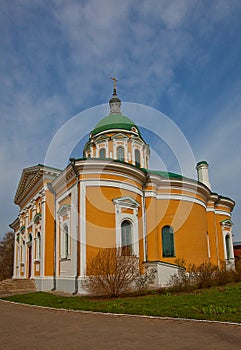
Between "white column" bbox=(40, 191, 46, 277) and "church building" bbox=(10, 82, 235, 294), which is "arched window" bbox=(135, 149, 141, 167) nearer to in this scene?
"church building" bbox=(10, 82, 235, 294)

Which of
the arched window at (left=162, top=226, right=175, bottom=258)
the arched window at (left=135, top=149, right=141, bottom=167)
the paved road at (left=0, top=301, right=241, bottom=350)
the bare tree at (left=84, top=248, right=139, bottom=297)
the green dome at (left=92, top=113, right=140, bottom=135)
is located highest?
the green dome at (left=92, top=113, right=140, bottom=135)

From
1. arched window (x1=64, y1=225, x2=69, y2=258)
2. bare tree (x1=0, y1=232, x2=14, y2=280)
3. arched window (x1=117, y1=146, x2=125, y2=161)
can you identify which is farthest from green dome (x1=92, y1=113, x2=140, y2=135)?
bare tree (x1=0, y1=232, x2=14, y2=280)

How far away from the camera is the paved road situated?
5.34 meters

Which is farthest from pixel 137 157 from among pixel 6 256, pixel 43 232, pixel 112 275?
pixel 6 256

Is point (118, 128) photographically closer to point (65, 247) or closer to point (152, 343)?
point (65, 247)

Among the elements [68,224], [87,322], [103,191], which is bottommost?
[87,322]

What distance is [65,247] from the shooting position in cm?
1672

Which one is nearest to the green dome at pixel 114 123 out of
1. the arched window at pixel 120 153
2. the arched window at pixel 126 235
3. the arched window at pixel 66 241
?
the arched window at pixel 120 153

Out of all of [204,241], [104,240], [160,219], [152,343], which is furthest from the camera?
[204,241]

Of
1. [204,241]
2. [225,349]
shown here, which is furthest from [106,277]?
[204,241]

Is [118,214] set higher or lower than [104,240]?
higher

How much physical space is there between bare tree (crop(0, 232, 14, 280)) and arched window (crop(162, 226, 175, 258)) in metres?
22.6

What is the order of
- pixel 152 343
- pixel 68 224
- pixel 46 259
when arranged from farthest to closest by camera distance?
pixel 46 259, pixel 68 224, pixel 152 343

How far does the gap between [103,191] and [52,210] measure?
4.41 meters
